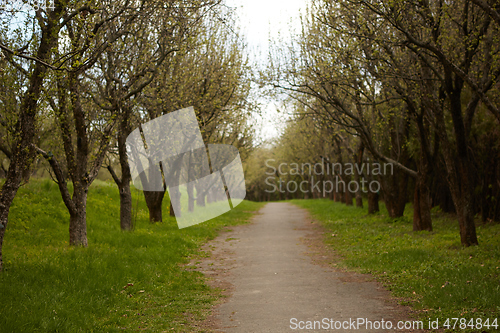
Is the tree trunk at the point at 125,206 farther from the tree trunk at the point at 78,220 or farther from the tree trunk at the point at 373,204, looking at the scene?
the tree trunk at the point at 373,204

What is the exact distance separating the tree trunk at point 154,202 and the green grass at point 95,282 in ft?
11.0

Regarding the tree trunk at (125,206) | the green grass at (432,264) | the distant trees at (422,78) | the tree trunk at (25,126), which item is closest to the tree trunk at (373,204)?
the distant trees at (422,78)

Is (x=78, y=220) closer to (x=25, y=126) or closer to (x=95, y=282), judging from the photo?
(x=25, y=126)

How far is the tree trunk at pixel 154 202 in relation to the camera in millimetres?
17328

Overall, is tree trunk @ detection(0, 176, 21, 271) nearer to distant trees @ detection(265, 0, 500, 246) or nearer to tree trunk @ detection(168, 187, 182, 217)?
distant trees @ detection(265, 0, 500, 246)

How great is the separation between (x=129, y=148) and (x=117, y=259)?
7.93 meters

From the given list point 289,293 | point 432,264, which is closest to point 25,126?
point 289,293

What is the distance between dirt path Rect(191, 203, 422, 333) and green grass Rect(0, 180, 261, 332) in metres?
0.64

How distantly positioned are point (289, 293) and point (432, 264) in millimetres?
3431

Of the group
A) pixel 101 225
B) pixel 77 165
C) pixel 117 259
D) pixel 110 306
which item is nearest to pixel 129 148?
pixel 101 225

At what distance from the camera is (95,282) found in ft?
24.7

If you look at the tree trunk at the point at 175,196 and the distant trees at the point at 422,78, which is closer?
the distant trees at the point at 422,78

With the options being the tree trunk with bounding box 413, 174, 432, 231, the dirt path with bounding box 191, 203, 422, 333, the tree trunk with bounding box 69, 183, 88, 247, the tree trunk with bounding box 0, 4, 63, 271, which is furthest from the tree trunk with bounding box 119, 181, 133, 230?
the tree trunk with bounding box 413, 174, 432, 231

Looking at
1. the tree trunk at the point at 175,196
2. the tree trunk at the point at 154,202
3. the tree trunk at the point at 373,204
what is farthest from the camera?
the tree trunk at the point at 373,204
